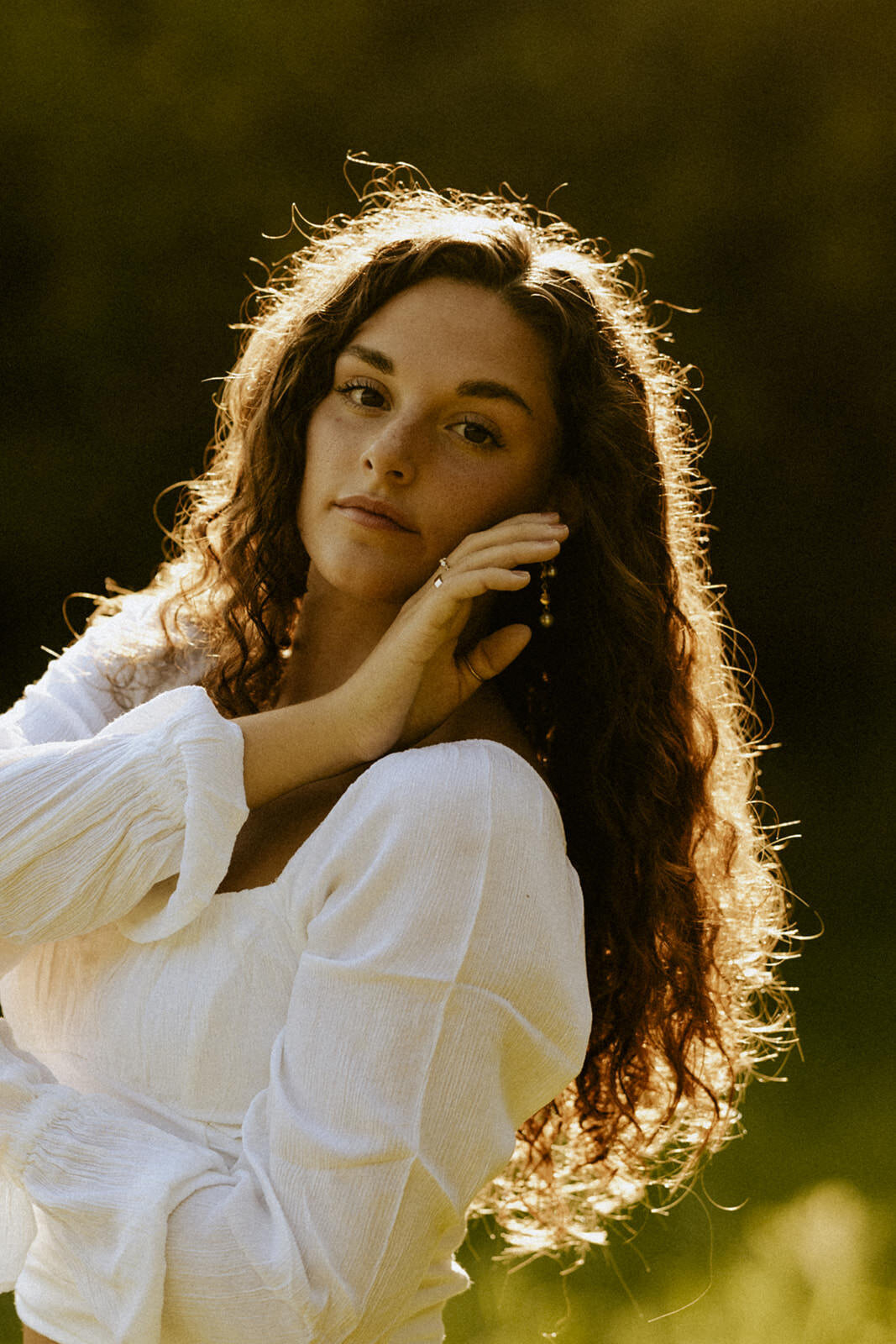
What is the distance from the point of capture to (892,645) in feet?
19.2

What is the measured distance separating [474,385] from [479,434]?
0.21ft

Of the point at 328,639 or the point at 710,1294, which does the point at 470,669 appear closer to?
the point at 328,639

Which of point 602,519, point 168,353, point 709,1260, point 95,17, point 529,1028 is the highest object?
point 95,17

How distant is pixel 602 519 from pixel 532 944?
0.63m

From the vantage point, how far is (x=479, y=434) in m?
1.81

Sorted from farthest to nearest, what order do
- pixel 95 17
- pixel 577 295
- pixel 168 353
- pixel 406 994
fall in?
pixel 168 353 → pixel 95 17 → pixel 577 295 → pixel 406 994

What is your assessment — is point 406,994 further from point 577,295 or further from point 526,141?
point 526,141

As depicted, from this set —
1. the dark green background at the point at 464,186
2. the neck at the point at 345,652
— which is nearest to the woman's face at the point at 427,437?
the neck at the point at 345,652

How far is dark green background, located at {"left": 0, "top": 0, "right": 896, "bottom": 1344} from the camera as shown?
16.7ft

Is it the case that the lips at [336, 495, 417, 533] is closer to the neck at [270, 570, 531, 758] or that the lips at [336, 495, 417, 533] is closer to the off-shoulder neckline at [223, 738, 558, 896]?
the neck at [270, 570, 531, 758]

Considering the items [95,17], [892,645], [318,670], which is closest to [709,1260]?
[318,670]

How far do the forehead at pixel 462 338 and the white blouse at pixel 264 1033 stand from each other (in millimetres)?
496

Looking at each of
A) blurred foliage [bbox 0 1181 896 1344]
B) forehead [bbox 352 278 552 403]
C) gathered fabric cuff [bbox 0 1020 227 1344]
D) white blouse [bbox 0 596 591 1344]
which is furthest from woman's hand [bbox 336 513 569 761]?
blurred foliage [bbox 0 1181 896 1344]

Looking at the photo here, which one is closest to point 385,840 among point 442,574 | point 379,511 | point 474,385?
point 442,574
